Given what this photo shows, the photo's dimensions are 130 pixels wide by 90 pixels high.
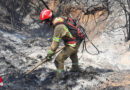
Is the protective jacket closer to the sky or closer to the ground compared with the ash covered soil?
closer to the sky

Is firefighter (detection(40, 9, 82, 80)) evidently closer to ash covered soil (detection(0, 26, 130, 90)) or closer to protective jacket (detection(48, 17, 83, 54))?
protective jacket (detection(48, 17, 83, 54))

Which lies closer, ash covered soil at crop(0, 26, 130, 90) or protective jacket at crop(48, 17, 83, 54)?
protective jacket at crop(48, 17, 83, 54)

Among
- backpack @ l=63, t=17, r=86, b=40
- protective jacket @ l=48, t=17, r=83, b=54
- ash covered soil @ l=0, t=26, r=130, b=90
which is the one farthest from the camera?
ash covered soil @ l=0, t=26, r=130, b=90

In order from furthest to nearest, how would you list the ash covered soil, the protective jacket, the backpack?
the ash covered soil, the backpack, the protective jacket

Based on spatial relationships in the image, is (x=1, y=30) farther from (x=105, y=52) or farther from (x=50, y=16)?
(x=105, y=52)

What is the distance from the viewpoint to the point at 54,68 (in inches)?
154

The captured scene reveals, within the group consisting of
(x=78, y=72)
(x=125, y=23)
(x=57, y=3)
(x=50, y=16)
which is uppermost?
(x=57, y=3)

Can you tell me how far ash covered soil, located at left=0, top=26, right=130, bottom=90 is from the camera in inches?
118

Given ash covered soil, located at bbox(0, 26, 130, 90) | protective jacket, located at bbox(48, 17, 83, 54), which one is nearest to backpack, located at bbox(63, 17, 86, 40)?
protective jacket, located at bbox(48, 17, 83, 54)

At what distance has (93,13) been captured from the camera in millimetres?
6418

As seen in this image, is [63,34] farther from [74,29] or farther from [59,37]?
[74,29]

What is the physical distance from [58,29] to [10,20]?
6.07 meters

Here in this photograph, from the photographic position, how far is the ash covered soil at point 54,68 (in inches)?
118

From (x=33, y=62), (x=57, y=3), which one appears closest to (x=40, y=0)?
(x=57, y=3)
